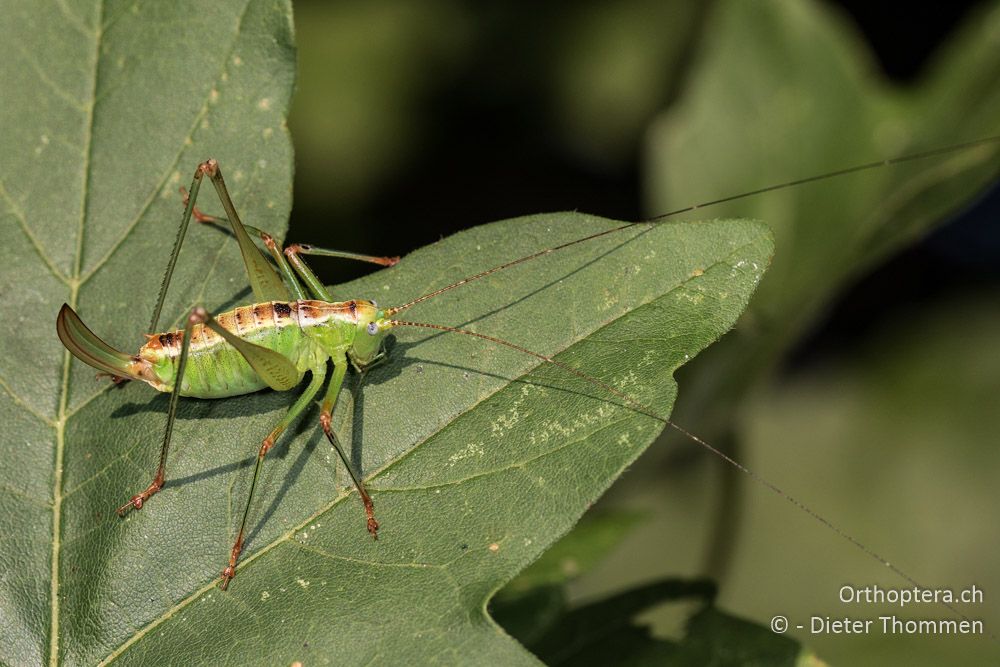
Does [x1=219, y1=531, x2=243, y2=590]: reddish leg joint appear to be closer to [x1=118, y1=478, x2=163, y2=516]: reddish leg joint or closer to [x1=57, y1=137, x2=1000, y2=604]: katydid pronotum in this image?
[x1=57, y1=137, x2=1000, y2=604]: katydid pronotum

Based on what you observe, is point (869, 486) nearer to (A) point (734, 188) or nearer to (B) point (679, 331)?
(A) point (734, 188)

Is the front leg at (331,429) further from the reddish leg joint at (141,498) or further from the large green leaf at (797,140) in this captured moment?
the large green leaf at (797,140)

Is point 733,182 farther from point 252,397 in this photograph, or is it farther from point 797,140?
point 252,397

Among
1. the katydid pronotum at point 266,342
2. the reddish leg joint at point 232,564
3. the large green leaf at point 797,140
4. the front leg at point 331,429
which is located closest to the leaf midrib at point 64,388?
the katydid pronotum at point 266,342

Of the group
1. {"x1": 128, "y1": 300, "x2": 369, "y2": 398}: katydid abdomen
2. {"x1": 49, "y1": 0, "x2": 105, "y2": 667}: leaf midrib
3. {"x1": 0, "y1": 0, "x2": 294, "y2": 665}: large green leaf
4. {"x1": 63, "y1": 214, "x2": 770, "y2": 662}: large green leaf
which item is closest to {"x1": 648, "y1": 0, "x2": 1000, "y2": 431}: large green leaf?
{"x1": 63, "y1": 214, "x2": 770, "y2": 662}: large green leaf

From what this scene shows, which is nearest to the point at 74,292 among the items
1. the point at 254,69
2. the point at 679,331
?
the point at 254,69

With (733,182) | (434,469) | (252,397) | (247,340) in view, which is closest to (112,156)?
(247,340)
